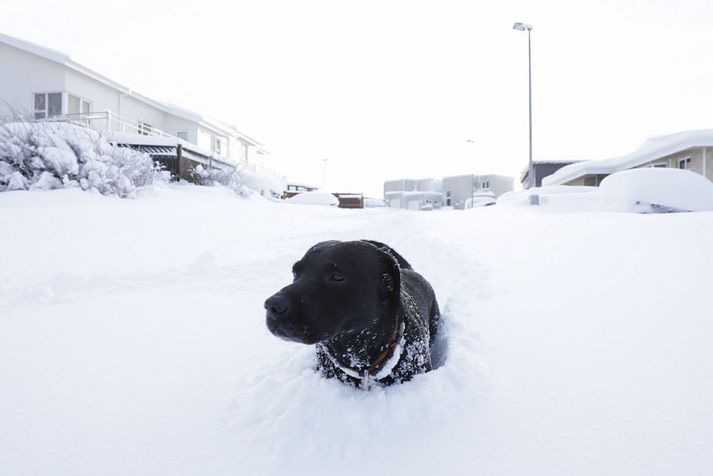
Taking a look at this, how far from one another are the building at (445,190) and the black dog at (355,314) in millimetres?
62161

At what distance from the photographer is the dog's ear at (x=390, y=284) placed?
212 cm

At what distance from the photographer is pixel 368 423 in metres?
1.71

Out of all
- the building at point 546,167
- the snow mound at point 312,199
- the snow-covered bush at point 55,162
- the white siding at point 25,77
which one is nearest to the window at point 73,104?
the white siding at point 25,77

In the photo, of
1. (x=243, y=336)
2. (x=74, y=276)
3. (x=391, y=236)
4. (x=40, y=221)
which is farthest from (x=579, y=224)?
(x=40, y=221)

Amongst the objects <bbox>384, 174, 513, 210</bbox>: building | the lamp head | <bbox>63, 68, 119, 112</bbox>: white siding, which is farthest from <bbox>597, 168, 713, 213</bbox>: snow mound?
<bbox>384, 174, 513, 210</bbox>: building

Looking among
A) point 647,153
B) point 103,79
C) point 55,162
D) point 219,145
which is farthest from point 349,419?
point 219,145

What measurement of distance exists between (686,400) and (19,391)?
3.14 meters

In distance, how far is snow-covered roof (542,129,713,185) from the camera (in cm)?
1906

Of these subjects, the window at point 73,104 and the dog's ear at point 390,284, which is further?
the window at point 73,104

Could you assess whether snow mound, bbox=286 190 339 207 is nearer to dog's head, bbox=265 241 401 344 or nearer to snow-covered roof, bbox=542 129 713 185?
snow-covered roof, bbox=542 129 713 185

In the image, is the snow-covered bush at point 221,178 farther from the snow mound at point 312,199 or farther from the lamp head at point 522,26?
the lamp head at point 522,26

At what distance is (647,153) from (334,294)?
91.4 feet

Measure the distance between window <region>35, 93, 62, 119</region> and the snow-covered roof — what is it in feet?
101

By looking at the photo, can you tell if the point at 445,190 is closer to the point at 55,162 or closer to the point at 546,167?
the point at 546,167
